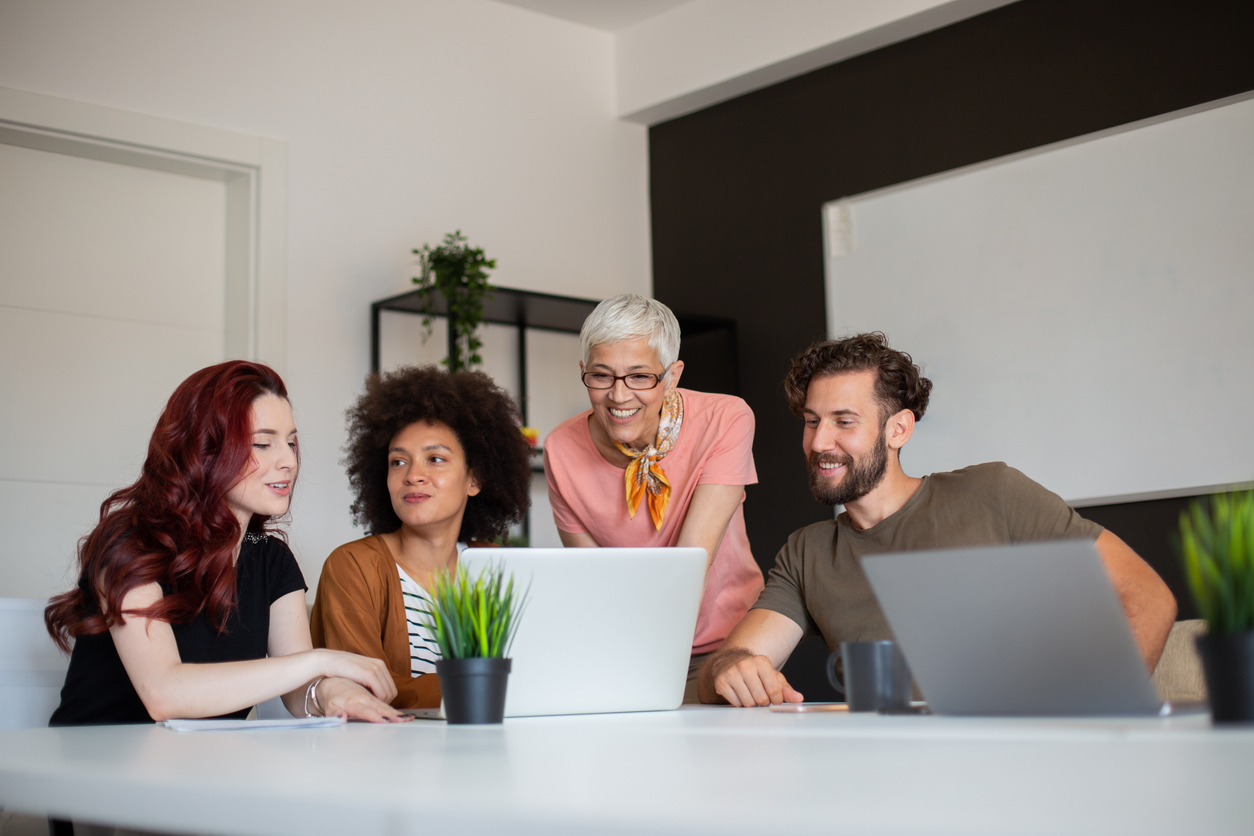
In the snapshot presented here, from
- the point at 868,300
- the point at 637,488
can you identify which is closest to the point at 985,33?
the point at 868,300

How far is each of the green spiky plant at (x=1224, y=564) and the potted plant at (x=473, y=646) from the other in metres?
0.74

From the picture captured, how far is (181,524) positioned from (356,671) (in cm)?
39

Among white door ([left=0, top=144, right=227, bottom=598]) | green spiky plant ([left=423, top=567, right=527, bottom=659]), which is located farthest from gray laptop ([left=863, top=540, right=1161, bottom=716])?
white door ([left=0, top=144, right=227, bottom=598])

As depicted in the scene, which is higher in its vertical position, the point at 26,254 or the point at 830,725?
the point at 26,254

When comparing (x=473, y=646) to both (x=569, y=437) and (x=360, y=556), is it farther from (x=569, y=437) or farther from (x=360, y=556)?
(x=569, y=437)

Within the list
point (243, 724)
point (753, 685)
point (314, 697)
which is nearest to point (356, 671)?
point (314, 697)

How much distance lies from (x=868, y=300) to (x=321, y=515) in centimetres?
202

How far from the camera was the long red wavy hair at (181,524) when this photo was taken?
1.76m

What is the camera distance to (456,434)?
268 cm

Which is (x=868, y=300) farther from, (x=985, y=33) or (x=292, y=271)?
(x=292, y=271)

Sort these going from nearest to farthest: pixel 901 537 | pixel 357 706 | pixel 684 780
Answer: pixel 684 780 < pixel 357 706 < pixel 901 537

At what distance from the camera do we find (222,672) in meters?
1.68

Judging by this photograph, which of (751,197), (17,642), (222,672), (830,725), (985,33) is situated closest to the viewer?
(830,725)

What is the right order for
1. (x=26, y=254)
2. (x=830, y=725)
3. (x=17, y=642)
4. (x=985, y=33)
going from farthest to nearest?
(x=985, y=33)
(x=26, y=254)
(x=17, y=642)
(x=830, y=725)
